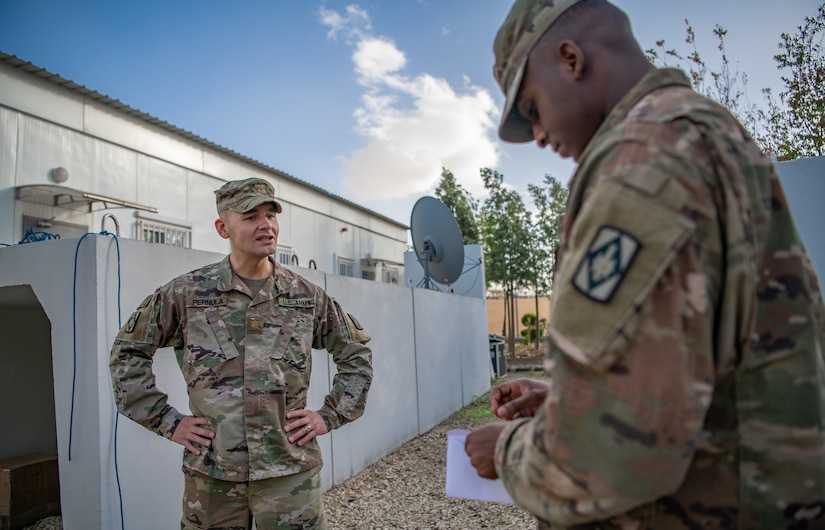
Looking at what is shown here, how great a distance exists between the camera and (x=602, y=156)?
828mm

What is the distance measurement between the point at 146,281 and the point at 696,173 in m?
2.92

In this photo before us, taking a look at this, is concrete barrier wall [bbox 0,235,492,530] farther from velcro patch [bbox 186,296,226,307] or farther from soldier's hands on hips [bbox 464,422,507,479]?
soldier's hands on hips [bbox 464,422,507,479]

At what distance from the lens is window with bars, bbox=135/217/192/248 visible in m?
9.79

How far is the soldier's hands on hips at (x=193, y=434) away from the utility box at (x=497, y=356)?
12.0 m

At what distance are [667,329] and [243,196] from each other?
2.26 meters

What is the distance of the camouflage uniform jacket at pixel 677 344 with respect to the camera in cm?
74

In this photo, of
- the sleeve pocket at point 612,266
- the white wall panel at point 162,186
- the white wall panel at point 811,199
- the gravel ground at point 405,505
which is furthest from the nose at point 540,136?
the white wall panel at point 162,186

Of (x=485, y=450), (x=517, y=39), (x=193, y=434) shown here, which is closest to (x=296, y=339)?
(x=193, y=434)

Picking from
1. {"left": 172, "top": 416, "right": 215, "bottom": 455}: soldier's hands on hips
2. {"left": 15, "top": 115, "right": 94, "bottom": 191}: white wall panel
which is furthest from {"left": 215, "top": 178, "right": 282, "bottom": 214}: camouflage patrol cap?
{"left": 15, "top": 115, "right": 94, "bottom": 191}: white wall panel

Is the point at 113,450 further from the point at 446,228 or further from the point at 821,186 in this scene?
the point at 446,228

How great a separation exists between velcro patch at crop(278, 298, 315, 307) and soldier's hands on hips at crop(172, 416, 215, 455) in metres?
0.57

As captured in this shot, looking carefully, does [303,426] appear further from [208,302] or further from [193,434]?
[208,302]

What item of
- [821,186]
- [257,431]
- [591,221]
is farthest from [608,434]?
[821,186]

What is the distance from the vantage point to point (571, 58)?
98cm
